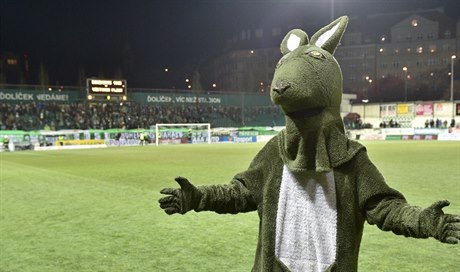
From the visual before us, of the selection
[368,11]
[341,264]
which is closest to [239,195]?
[341,264]

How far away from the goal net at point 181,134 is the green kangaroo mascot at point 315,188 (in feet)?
114

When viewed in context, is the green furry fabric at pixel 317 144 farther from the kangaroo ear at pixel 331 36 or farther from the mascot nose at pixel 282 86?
the kangaroo ear at pixel 331 36

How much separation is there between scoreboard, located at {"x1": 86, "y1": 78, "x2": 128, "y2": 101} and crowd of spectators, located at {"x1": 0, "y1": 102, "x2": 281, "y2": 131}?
4941 millimetres

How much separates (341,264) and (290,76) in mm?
1067

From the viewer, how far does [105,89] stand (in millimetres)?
33781

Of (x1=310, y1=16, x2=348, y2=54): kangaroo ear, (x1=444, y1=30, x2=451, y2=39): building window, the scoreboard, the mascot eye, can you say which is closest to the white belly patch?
the mascot eye

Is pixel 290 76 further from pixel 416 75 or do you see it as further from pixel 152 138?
pixel 416 75

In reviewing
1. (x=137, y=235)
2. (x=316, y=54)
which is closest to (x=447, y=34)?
(x=137, y=235)

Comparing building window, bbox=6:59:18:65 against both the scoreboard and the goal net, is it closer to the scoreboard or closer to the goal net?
the scoreboard

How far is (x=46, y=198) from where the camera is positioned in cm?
997

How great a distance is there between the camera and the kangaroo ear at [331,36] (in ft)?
8.58

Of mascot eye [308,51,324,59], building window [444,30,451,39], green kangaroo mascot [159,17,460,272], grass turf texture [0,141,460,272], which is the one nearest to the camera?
green kangaroo mascot [159,17,460,272]

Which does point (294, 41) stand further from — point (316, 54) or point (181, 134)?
point (181, 134)

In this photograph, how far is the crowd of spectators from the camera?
3534cm
